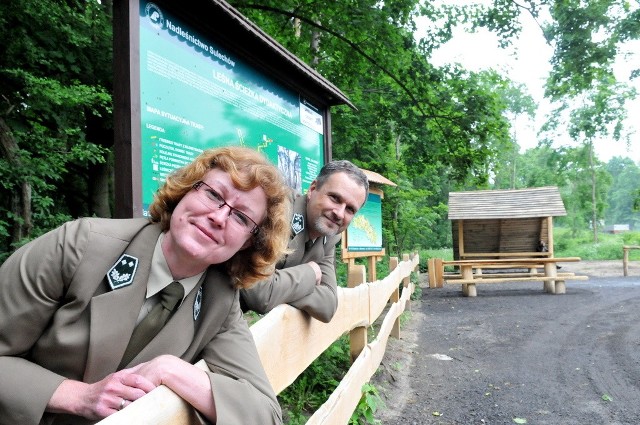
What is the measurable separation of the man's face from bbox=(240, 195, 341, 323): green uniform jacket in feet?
0.18

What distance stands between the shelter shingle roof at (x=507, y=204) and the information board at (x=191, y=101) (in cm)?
1435

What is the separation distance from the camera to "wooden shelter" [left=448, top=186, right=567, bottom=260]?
655 inches

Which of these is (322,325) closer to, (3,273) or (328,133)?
(3,273)

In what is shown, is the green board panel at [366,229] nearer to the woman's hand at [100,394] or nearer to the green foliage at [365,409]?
the green foliage at [365,409]

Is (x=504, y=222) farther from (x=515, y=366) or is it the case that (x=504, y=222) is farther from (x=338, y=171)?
(x=338, y=171)

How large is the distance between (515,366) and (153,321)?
5.68 m

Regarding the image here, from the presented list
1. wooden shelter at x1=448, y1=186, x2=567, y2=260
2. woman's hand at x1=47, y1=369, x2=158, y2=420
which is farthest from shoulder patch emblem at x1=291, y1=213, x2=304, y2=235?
wooden shelter at x1=448, y1=186, x2=567, y2=260

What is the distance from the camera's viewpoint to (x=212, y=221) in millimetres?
1663

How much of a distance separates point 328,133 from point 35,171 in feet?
11.3

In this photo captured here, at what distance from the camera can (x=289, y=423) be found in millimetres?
3562

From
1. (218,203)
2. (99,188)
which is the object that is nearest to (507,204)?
(99,188)

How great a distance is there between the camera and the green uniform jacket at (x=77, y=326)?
1.33 m

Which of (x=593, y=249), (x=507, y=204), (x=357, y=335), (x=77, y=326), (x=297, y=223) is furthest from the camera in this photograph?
(x=593, y=249)

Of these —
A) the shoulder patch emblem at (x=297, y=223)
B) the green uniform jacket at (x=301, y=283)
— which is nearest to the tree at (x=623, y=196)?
the green uniform jacket at (x=301, y=283)
